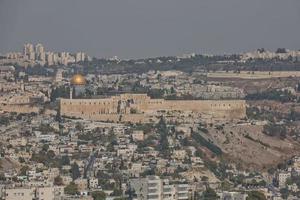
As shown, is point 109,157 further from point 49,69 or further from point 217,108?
point 49,69

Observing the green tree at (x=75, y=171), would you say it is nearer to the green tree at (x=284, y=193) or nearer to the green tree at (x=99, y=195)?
the green tree at (x=284, y=193)

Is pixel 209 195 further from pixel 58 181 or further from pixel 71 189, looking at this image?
pixel 58 181

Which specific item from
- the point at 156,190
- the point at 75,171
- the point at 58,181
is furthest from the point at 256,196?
the point at 75,171

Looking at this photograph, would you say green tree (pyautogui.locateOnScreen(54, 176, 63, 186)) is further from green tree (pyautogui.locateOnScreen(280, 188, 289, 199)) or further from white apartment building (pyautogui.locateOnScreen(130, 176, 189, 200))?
green tree (pyautogui.locateOnScreen(280, 188, 289, 199))

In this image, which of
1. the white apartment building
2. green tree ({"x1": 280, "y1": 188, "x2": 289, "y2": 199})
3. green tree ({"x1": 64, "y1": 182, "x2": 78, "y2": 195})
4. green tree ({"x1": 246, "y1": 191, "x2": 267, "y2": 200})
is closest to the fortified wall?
green tree ({"x1": 280, "y1": 188, "x2": 289, "y2": 199})

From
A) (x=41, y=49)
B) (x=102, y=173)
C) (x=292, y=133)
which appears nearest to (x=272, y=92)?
(x=292, y=133)

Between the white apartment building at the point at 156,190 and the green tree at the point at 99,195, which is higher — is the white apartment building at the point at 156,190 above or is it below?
above

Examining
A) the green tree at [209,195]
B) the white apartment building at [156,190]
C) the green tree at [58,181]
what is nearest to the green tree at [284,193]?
the green tree at [209,195]

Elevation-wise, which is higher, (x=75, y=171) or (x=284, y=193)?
(x=75, y=171)
